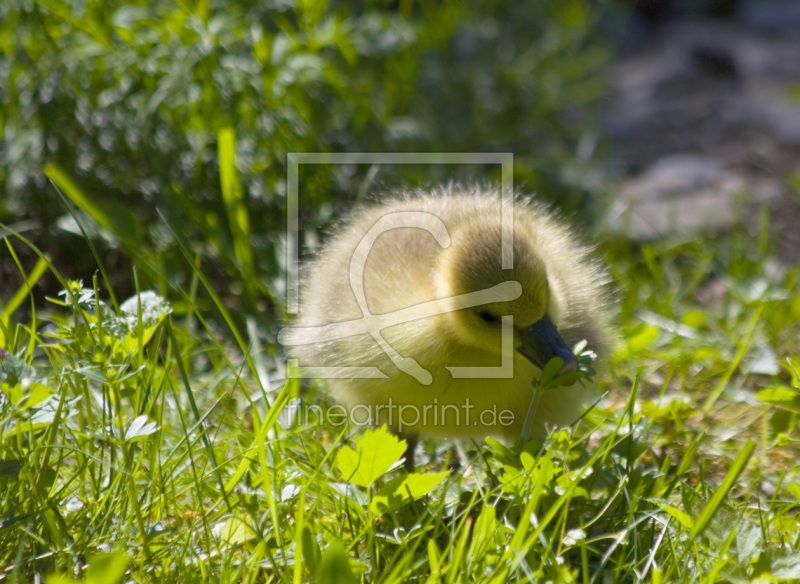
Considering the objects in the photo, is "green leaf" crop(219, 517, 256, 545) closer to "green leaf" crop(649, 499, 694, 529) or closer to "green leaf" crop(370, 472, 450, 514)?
"green leaf" crop(370, 472, 450, 514)

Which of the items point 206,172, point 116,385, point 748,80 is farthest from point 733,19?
point 116,385

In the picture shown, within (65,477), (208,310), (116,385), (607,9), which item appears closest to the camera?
(116,385)

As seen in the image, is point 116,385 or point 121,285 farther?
point 121,285

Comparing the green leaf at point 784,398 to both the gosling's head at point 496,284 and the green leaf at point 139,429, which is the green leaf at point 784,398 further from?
the green leaf at point 139,429

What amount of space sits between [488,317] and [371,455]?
43 cm

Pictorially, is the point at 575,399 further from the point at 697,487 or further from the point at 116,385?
the point at 116,385

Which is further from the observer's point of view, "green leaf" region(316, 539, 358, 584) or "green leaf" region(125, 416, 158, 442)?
"green leaf" region(125, 416, 158, 442)

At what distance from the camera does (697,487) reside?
1607 mm

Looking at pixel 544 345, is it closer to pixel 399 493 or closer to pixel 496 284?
pixel 496 284

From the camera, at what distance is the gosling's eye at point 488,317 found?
5.31 feet

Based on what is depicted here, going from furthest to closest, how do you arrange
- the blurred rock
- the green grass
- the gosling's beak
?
the blurred rock → the gosling's beak → the green grass

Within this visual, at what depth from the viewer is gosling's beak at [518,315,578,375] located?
1.54 meters

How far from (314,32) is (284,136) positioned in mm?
376

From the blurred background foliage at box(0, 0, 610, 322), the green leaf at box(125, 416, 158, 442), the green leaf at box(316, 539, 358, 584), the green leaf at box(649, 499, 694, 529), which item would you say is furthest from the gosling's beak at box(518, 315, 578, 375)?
the blurred background foliage at box(0, 0, 610, 322)
